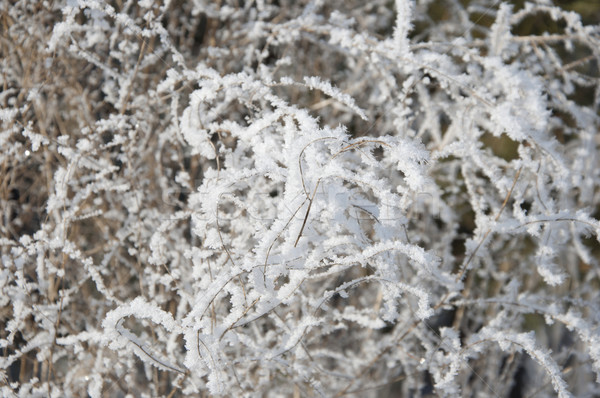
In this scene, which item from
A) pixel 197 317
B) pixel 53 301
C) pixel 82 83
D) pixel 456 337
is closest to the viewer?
pixel 197 317

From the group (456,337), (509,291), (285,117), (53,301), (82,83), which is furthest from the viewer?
(82,83)

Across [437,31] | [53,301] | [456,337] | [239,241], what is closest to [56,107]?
[53,301]

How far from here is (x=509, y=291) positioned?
1.43 metres

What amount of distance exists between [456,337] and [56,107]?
68.1 inches

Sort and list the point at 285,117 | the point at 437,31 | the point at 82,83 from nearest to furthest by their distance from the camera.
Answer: the point at 285,117 < the point at 82,83 < the point at 437,31

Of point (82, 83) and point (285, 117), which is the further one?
point (82, 83)

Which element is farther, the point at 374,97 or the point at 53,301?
the point at 374,97

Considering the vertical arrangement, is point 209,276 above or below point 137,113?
below

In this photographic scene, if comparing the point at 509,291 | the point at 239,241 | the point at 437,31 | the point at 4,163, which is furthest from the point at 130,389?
the point at 437,31

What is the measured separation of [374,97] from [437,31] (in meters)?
0.66

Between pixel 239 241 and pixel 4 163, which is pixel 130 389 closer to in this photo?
pixel 239 241

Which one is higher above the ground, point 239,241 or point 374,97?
point 374,97

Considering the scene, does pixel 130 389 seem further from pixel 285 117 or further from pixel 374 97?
pixel 374 97

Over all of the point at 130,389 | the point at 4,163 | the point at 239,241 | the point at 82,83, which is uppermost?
the point at 82,83
